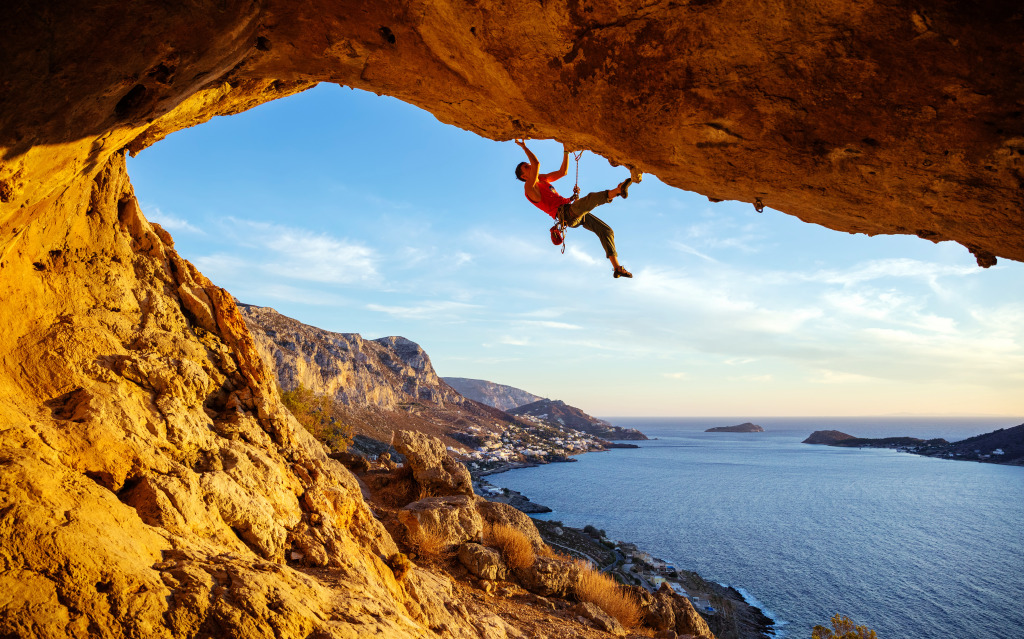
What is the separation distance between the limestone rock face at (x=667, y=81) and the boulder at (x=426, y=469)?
9.44 m

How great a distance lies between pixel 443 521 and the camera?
10062mm

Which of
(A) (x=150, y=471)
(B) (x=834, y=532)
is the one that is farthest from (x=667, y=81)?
(B) (x=834, y=532)

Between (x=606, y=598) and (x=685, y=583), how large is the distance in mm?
15697

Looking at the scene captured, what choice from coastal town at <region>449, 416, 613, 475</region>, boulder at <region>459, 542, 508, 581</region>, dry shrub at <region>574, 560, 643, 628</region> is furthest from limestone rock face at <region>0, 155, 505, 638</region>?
coastal town at <region>449, 416, 613, 475</region>

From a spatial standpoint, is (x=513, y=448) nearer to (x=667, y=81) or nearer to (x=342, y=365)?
(x=342, y=365)

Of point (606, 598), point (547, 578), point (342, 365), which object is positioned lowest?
point (606, 598)

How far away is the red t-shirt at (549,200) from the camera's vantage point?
668cm

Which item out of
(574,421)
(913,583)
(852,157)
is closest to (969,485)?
(913,583)

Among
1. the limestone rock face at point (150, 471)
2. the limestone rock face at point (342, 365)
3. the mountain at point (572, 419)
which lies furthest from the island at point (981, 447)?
the limestone rock face at point (150, 471)

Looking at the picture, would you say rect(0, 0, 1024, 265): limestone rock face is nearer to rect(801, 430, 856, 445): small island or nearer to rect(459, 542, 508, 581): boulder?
rect(459, 542, 508, 581): boulder

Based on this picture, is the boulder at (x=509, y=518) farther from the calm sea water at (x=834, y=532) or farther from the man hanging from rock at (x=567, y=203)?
the calm sea water at (x=834, y=532)

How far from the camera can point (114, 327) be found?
528cm

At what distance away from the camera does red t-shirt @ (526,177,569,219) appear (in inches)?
263

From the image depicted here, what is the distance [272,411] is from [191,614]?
12.4 ft
